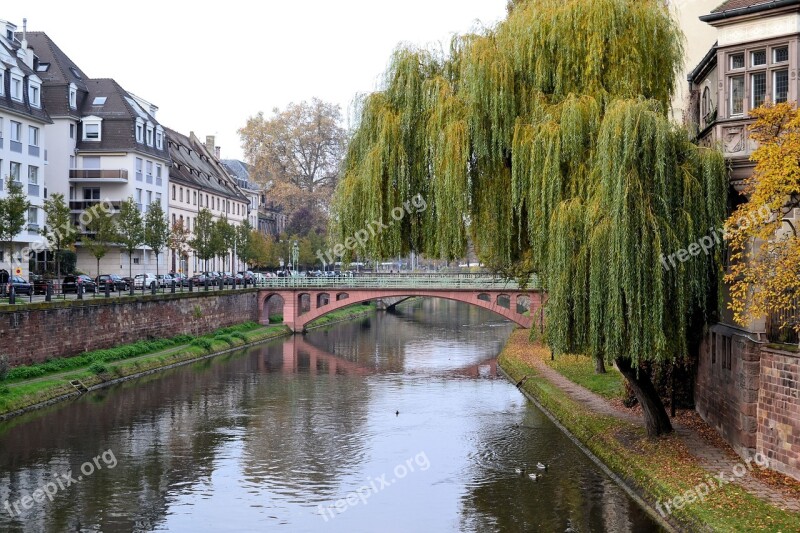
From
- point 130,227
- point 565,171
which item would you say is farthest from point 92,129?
point 565,171

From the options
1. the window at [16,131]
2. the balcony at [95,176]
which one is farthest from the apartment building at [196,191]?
the window at [16,131]

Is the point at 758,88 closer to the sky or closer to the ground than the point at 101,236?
closer to the sky

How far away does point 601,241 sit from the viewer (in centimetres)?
2161

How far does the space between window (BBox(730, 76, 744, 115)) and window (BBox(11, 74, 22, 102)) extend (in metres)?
45.3

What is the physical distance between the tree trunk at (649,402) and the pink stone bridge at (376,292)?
37.2 metres

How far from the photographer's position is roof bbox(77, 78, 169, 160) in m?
70.2

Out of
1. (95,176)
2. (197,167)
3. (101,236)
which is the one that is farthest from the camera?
(197,167)

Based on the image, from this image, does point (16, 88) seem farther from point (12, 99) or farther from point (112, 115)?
point (112, 115)

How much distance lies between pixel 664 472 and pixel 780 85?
935 centimetres

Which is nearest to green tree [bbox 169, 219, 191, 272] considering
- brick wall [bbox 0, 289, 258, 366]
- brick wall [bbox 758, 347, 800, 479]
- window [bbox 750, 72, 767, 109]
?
brick wall [bbox 0, 289, 258, 366]

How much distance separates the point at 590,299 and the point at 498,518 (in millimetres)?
5416

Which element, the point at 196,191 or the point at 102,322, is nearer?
the point at 102,322

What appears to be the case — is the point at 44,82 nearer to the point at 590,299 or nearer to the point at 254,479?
the point at 254,479

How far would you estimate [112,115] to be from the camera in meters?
70.9
